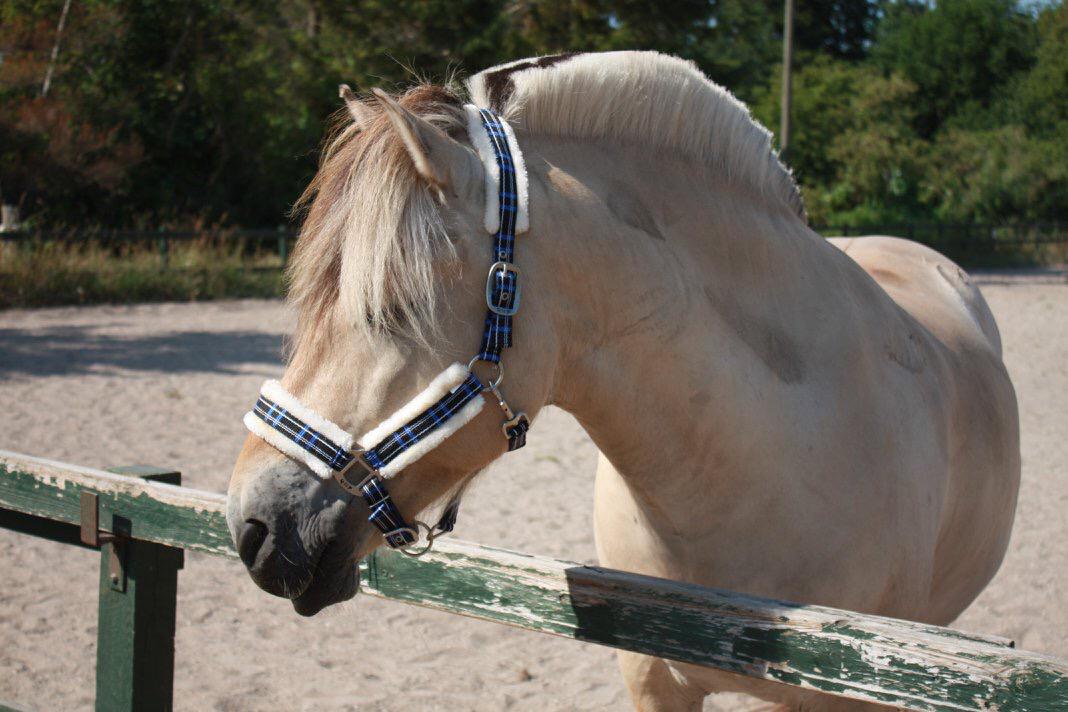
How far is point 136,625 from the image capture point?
2146mm

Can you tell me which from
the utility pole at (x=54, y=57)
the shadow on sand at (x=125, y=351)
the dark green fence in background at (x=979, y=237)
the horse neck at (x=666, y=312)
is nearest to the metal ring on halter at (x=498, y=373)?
the horse neck at (x=666, y=312)

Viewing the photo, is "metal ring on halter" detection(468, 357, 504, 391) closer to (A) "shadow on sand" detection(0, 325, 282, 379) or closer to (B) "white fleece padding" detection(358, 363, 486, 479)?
(B) "white fleece padding" detection(358, 363, 486, 479)

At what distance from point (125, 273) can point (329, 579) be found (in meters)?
15.6

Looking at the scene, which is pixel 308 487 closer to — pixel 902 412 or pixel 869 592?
pixel 869 592

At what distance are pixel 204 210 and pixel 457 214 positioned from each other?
21.1 metres

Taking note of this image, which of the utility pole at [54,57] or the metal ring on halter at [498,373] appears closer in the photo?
the metal ring on halter at [498,373]

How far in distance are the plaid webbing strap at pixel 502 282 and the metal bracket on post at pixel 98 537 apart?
4.07ft

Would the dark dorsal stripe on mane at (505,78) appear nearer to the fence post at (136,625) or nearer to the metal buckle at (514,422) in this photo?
the metal buckle at (514,422)

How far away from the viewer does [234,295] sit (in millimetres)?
16547

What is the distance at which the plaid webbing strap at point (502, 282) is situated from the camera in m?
1.49

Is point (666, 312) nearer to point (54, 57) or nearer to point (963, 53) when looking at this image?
point (54, 57)

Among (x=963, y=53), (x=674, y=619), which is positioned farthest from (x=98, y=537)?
(x=963, y=53)

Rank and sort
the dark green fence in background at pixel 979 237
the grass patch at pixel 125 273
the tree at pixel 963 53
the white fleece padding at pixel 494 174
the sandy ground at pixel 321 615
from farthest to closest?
the tree at pixel 963 53 < the dark green fence in background at pixel 979 237 < the grass patch at pixel 125 273 < the sandy ground at pixel 321 615 < the white fleece padding at pixel 494 174

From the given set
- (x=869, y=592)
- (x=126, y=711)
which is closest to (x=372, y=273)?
(x=869, y=592)
